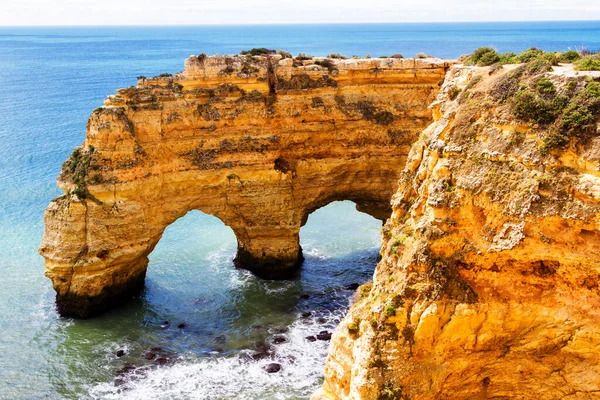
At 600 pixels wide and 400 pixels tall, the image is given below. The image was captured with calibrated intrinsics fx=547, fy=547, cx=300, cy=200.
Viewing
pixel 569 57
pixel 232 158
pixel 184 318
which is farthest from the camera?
pixel 232 158

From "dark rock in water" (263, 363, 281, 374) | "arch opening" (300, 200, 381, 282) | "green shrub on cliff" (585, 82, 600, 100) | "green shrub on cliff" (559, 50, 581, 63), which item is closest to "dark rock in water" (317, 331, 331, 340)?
"dark rock in water" (263, 363, 281, 374)

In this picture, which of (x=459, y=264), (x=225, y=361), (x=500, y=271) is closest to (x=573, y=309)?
(x=500, y=271)

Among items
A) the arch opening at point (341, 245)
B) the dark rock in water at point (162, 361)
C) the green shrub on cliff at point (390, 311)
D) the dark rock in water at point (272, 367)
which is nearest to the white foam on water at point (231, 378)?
the dark rock in water at point (272, 367)

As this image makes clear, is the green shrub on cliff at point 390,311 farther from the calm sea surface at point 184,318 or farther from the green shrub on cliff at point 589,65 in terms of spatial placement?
the calm sea surface at point 184,318

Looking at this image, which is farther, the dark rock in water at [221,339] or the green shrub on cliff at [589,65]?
the dark rock in water at [221,339]

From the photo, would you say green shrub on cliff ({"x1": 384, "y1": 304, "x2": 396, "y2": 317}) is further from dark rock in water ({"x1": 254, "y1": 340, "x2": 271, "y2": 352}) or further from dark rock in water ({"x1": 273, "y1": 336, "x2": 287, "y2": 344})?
dark rock in water ({"x1": 273, "y1": 336, "x2": 287, "y2": 344})

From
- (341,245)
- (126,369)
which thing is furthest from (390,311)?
(341,245)

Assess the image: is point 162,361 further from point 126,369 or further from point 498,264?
point 498,264
